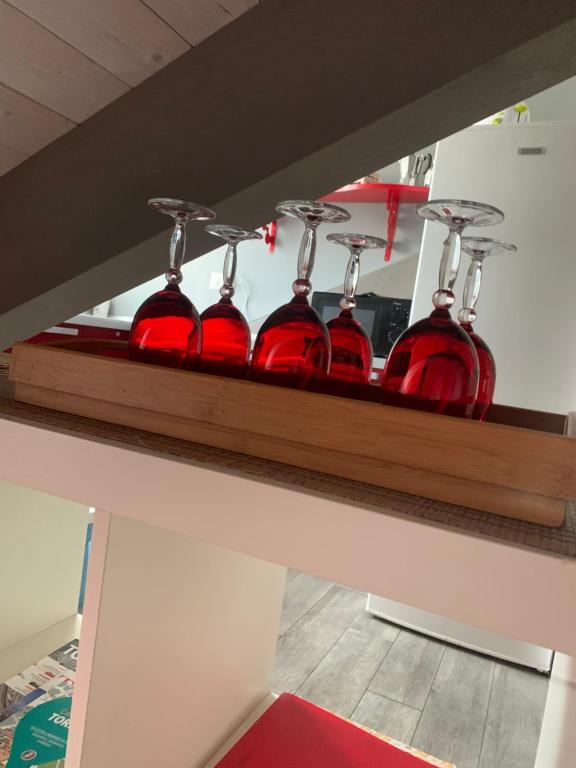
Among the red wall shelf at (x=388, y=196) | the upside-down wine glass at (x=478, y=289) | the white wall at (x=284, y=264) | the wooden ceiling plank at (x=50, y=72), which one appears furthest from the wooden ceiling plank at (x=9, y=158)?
the white wall at (x=284, y=264)

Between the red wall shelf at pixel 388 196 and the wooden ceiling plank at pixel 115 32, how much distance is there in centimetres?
200

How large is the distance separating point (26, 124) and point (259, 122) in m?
0.44

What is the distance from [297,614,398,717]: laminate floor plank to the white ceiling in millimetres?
1643

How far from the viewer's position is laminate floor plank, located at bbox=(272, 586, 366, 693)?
1.86 m

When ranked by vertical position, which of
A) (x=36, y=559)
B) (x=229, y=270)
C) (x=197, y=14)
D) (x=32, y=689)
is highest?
(x=197, y=14)

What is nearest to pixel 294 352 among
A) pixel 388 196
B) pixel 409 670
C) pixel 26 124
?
pixel 26 124

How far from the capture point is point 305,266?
63cm

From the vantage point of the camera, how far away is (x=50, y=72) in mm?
996

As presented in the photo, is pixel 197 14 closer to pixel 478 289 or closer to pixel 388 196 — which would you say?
pixel 478 289

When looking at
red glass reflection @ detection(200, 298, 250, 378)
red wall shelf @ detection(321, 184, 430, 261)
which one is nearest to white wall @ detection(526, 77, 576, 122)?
red wall shelf @ detection(321, 184, 430, 261)

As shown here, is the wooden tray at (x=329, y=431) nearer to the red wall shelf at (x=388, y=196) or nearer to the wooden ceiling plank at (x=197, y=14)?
the wooden ceiling plank at (x=197, y=14)

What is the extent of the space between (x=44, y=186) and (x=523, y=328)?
1.68 m

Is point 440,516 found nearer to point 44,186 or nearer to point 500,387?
point 44,186

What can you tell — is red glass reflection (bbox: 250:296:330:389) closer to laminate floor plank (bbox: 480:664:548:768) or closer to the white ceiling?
the white ceiling
